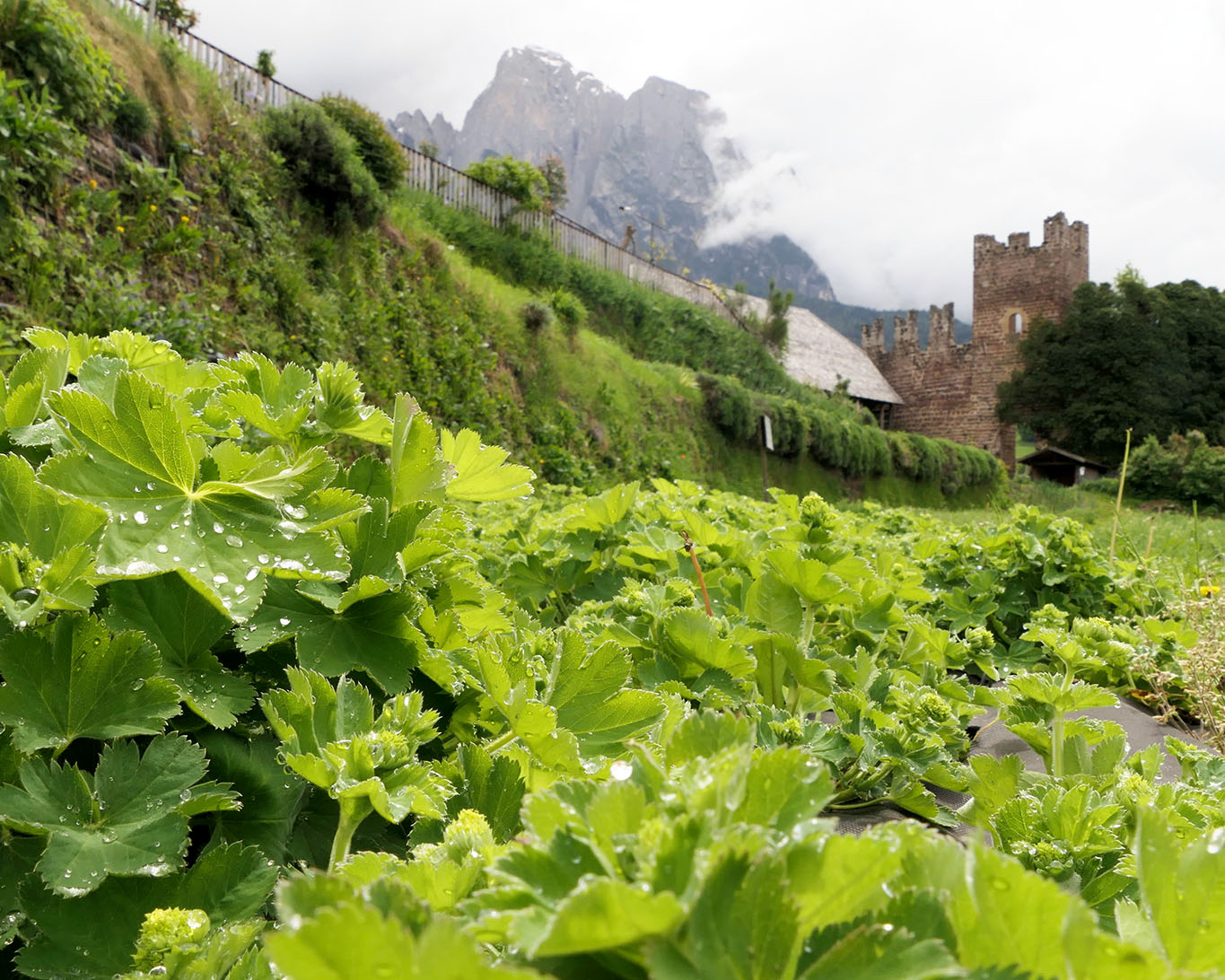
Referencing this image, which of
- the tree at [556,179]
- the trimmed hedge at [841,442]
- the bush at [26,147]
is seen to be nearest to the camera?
the bush at [26,147]

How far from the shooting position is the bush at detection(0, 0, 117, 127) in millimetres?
5641

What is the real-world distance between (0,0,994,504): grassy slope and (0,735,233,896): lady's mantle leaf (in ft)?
17.9

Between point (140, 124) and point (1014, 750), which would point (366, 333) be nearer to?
point (140, 124)

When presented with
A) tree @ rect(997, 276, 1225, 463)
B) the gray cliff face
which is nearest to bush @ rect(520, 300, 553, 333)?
tree @ rect(997, 276, 1225, 463)

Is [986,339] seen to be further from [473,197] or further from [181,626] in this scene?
[181,626]

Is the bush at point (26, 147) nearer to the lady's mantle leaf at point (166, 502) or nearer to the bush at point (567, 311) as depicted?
the lady's mantle leaf at point (166, 502)

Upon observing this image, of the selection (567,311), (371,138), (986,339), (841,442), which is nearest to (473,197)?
(567,311)

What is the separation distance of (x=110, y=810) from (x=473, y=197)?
58.0 ft

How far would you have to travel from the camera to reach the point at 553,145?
145 metres

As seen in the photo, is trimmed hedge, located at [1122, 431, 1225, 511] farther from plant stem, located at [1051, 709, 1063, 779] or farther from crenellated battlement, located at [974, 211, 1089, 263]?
plant stem, located at [1051, 709, 1063, 779]

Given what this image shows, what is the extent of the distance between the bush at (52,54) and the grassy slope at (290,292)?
75 centimetres

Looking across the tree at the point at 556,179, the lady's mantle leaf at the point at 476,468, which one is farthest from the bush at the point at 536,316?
the lady's mantle leaf at the point at 476,468

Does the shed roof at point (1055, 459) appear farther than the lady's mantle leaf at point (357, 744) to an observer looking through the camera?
Yes

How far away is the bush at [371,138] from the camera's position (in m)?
11.6
